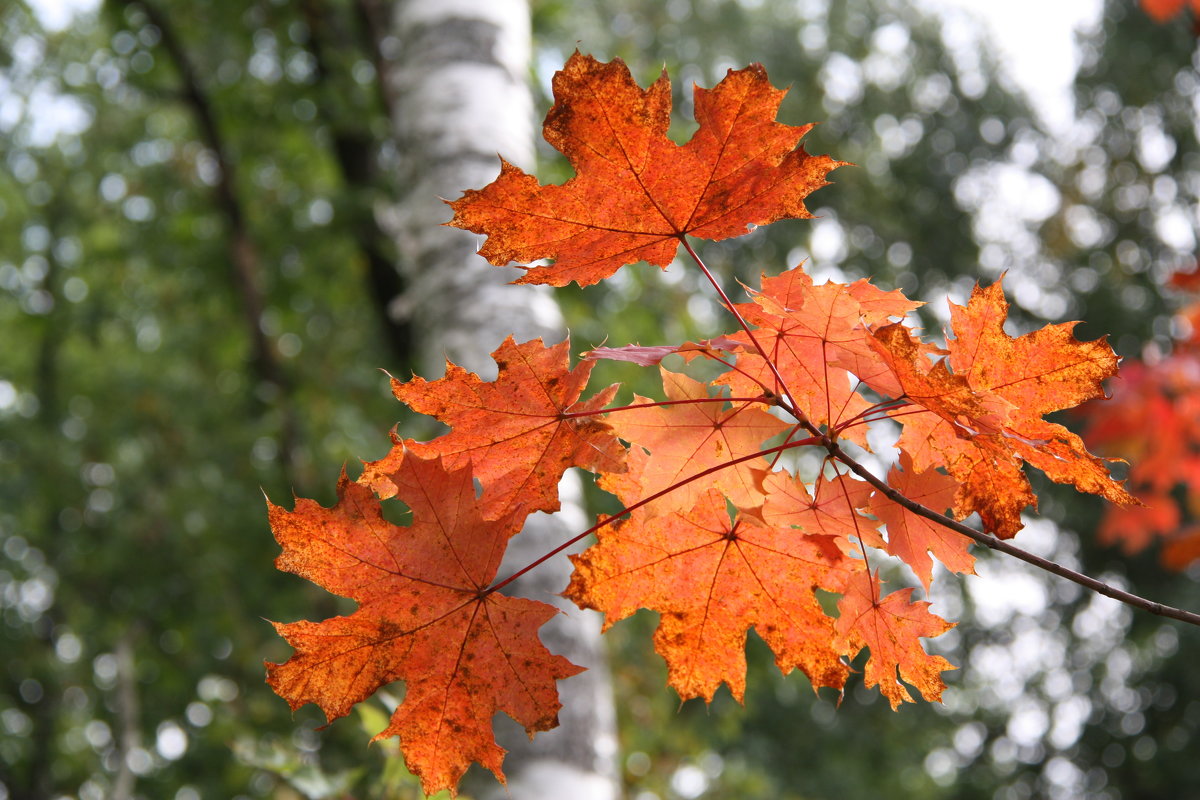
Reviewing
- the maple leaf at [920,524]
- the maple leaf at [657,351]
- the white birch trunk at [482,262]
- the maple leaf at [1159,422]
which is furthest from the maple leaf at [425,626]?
the maple leaf at [1159,422]

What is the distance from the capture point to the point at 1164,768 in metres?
6.62

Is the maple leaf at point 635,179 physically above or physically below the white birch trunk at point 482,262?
above

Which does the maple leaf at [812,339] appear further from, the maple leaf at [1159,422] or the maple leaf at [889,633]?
the maple leaf at [1159,422]

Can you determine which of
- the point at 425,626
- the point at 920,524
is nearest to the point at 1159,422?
the point at 920,524

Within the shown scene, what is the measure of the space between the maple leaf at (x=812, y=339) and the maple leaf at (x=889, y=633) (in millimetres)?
110

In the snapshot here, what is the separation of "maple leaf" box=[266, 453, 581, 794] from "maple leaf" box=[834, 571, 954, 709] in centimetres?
20

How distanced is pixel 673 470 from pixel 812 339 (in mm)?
130

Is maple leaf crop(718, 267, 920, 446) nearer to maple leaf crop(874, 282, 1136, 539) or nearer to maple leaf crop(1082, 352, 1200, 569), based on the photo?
maple leaf crop(874, 282, 1136, 539)

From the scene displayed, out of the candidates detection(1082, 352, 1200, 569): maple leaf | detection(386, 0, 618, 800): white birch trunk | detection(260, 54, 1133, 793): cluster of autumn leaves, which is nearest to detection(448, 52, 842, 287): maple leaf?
detection(260, 54, 1133, 793): cluster of autumn leaves

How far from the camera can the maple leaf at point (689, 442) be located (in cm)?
62

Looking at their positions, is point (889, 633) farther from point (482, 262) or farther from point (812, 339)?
point (482, 262)

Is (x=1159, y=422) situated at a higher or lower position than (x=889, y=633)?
lower

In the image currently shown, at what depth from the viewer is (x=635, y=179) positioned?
583mm

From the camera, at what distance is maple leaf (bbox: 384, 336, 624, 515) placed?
59 centimetres
